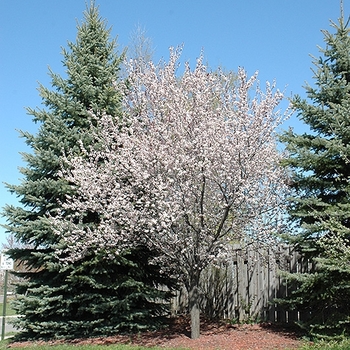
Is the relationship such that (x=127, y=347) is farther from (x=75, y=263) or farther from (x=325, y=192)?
(x=325, y=192)

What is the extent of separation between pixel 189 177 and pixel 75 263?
A: 3.53 meters

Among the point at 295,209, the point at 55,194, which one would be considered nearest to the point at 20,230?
the point at 55,194

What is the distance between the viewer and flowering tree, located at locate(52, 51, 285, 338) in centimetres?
726

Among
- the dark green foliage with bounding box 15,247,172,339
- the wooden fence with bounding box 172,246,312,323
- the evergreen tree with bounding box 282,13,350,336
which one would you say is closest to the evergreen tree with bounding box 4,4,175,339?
the dark green foliage with bounding box 15,247,172,339

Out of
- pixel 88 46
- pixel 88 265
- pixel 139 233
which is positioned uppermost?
pixel 88 46

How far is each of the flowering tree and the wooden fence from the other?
0.95m

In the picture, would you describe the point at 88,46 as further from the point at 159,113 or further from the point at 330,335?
the point at 330,335

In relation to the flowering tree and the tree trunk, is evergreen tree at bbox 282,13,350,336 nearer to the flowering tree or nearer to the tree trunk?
the flowering tree

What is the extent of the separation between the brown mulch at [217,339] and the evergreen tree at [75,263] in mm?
405

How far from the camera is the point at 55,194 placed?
31.3 ft

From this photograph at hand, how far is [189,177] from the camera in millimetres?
7414

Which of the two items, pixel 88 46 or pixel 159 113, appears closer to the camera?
pixel 159 113

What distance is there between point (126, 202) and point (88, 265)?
202 centimetres

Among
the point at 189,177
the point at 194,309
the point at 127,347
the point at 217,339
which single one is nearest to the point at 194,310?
the point at 194,309
